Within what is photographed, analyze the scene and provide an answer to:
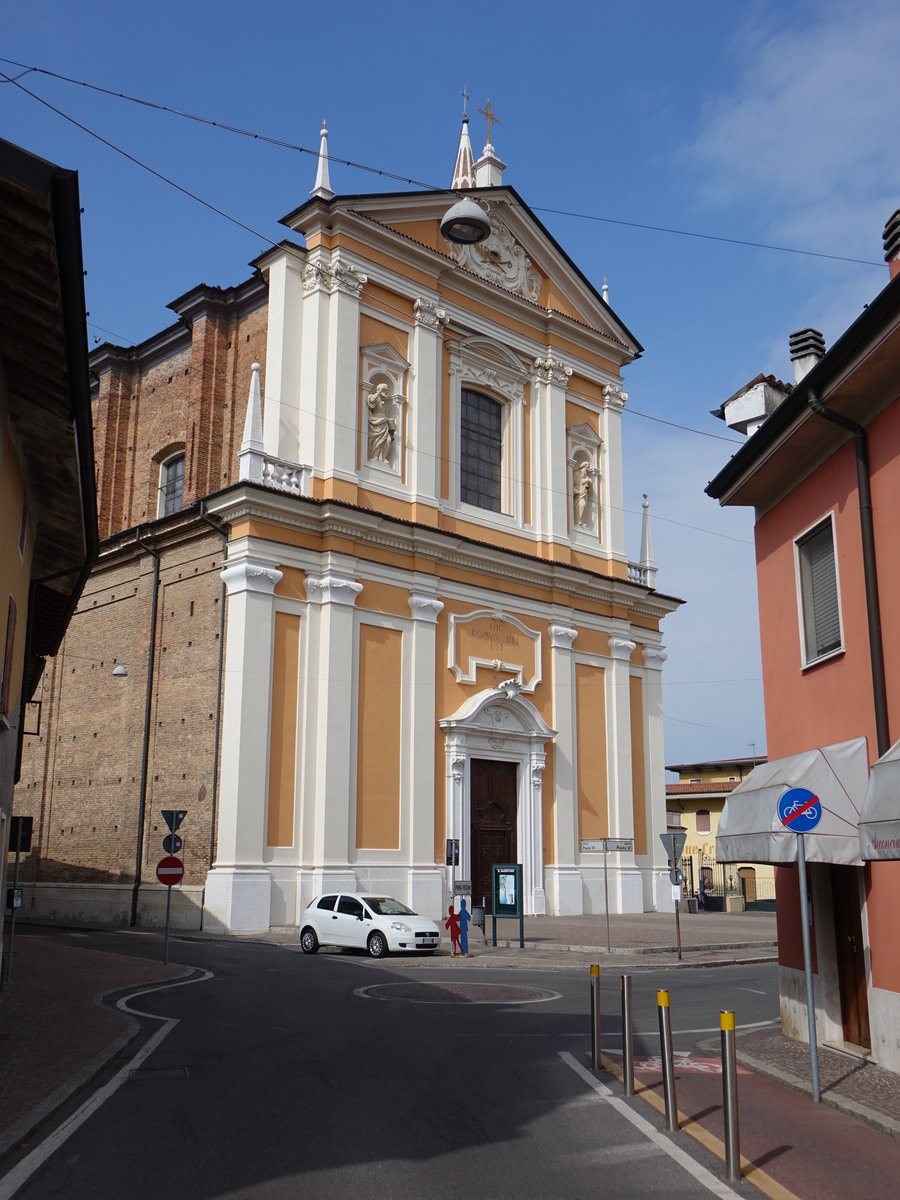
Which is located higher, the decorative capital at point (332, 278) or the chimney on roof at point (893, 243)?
the decorative capital at point (332, 278)

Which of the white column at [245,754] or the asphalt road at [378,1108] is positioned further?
the white column at [245,754]

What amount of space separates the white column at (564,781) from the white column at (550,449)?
3.32 meters

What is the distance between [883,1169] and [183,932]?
22.0 m

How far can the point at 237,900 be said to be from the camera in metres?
26.1

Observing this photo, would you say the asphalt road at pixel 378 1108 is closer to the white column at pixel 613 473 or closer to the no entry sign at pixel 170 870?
the no entry sign at pixel 170 870

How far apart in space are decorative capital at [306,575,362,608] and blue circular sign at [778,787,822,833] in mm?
20234

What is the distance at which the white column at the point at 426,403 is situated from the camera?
3219 centimetres

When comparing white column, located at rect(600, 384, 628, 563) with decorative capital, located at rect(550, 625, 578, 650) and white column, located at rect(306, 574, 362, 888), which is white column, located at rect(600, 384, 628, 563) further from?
white column, located at rect(306, 574, 362, 888)

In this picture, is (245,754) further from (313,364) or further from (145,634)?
(313,364)

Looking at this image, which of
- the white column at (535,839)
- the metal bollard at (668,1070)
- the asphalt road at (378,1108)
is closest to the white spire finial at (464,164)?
the white column at (535,839)

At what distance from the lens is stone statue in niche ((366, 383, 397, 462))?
31609 millimetres

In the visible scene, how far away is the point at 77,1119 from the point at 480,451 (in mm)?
28410

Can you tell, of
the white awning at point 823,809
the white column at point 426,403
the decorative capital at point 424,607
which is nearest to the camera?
the white awning at point 823,809

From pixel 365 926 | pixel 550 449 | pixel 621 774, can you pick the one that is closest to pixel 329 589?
pixel 365 926
